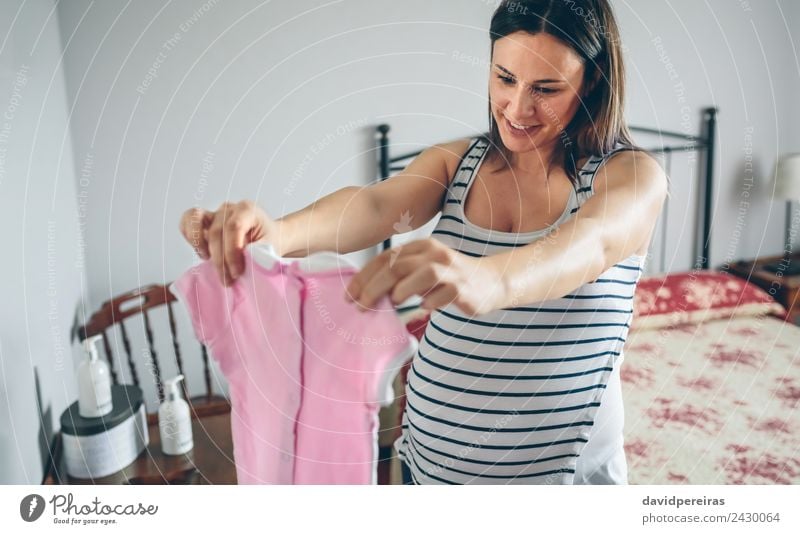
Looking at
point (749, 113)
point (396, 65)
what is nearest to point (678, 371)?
point (749, 113)

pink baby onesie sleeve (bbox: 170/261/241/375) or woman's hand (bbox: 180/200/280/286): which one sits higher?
woman's hand (bbox: 180/200/280/286)

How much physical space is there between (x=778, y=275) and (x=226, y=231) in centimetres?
74

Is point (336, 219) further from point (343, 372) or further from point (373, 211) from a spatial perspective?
point (343, 372)

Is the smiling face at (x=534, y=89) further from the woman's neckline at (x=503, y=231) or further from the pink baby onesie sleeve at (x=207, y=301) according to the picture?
the pink baby onesie sleeve at (x=207, y=301)

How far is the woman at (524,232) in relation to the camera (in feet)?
1.64

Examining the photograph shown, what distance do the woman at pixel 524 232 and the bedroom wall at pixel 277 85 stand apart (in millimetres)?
111

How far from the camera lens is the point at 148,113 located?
26.0 inches

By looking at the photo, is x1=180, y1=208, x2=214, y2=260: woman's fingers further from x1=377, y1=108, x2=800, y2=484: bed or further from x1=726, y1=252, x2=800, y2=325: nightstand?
x1=726, y1=252, x2=800, y2=325: nightstand

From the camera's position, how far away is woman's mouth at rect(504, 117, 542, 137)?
552 millimetres

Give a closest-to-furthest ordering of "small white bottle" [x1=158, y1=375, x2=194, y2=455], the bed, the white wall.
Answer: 1. the white wall
2. "small white bottle" [x1=158, y1=375, x2=194, y2=455]
3. the bed

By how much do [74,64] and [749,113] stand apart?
0.79 m

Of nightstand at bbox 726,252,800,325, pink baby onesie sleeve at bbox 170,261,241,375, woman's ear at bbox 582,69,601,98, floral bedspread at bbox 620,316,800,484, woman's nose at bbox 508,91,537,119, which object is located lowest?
floral bedspread at bbox 620,316,800,484

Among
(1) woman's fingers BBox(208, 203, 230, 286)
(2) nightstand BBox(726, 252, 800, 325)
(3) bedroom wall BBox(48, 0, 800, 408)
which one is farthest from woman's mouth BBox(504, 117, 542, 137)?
(2) nightstand BBox(726, 252, 800, 325)

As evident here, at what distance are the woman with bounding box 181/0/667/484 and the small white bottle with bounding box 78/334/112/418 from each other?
27 centimetres
